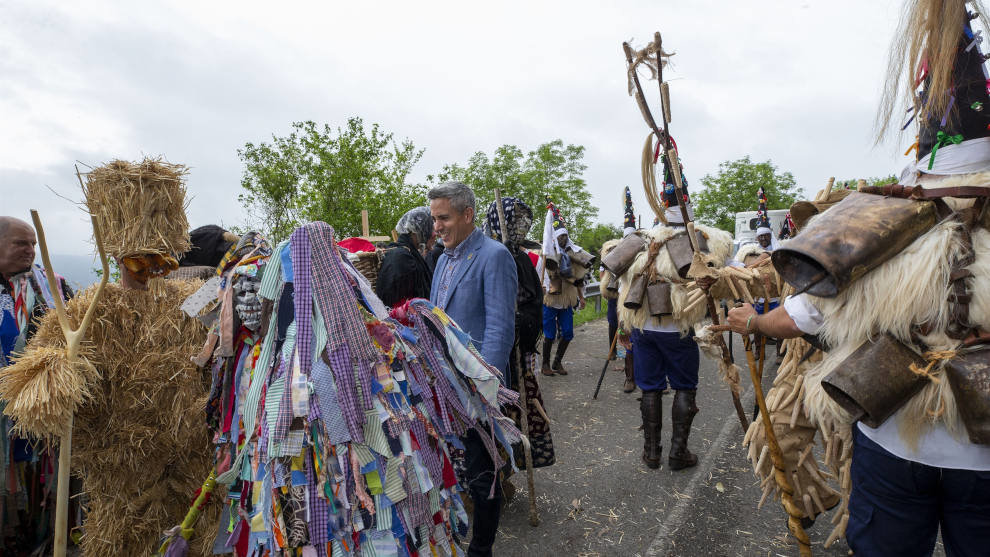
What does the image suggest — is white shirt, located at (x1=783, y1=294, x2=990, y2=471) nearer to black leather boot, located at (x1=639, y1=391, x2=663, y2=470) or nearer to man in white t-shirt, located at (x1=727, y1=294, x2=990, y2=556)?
man in white t-shirt, located at (x1=727, y1=294, x2=990, y2=556)

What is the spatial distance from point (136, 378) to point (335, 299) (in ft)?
4.13

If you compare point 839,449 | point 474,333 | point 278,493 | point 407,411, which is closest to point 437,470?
point 407,411

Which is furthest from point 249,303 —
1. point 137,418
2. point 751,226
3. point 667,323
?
point 751,226

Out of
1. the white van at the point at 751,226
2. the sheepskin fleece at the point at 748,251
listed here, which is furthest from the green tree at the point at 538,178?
the sheepskin fleece at the point at 748,251

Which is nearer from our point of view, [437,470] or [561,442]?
[437,470]

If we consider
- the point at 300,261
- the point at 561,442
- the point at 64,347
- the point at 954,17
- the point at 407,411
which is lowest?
the point at 561,442

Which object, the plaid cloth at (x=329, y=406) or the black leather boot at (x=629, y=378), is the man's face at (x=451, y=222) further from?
the black leather boot at (x=629, y=378)

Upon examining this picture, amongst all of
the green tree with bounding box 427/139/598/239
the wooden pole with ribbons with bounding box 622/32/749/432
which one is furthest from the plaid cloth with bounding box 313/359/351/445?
the green tree with bounding box 427/139/598/239

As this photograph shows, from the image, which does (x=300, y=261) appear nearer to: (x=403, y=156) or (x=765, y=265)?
(x=765, y=265)

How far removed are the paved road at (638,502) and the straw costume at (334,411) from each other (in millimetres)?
1335

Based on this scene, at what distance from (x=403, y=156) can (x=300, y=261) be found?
15.6 meters

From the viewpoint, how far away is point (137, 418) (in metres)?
2.38

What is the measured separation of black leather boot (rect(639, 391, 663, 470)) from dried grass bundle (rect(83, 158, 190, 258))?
3662 mm

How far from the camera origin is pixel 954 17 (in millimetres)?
1552
